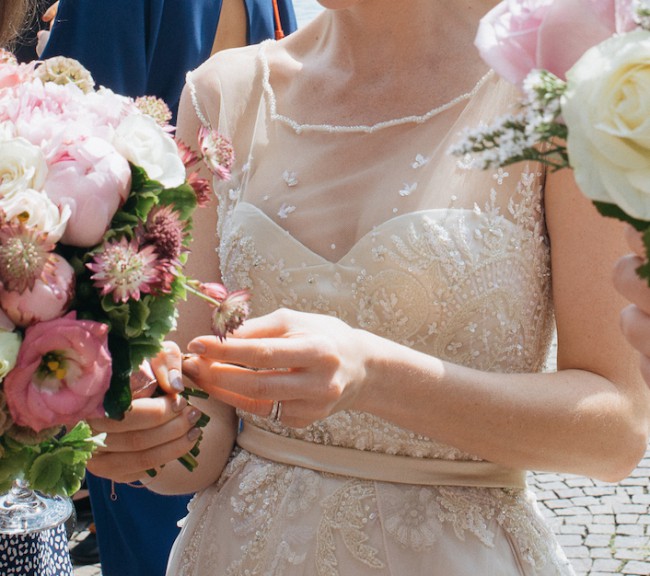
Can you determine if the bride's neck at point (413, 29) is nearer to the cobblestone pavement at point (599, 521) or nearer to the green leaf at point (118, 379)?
the green leaf at point (118, 379)

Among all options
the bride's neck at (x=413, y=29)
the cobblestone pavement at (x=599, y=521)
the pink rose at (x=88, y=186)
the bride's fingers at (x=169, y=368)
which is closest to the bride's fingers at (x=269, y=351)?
the bride's fingers at (x=169, y=368)

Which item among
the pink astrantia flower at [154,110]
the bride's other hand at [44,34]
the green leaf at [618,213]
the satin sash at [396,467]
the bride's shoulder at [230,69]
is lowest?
the satin sash at [396,467]

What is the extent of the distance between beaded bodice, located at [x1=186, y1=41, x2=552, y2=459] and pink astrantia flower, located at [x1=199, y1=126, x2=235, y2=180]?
1.60ft

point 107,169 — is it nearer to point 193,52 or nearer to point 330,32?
point 330,32

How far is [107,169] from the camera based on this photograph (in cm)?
138

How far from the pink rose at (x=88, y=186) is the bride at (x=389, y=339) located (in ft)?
1.14

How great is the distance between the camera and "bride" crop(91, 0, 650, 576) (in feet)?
5.95

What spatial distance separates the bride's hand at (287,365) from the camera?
1.62 m

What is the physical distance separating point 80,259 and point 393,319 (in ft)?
2.60

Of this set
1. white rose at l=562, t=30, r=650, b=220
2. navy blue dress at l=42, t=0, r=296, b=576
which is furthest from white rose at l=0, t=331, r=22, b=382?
navy blue dress at l=42, t=0, r=296, b=576

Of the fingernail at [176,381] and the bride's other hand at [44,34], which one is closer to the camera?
the fingernail at [176,381]

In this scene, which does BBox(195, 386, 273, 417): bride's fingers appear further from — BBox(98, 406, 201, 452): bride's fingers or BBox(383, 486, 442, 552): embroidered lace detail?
BBox(383, 486, 442, 552): embroidered lace detail

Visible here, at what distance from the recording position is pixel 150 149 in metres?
1.47

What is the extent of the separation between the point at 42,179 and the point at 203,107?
103 cm
